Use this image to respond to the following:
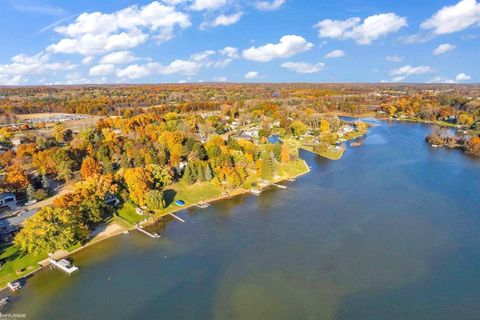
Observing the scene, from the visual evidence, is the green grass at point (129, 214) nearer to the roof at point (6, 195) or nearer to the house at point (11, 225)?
the house at point (11, 225)

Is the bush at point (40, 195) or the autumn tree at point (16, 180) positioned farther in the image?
the autumn tree at point (16, 180)

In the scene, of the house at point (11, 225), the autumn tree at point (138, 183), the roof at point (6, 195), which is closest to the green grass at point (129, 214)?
the autumn tree at point (138, 183)

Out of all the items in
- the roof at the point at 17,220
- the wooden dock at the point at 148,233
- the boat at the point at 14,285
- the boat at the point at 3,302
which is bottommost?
the boat at the point at 3,302

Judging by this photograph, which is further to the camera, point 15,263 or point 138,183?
point 138,183

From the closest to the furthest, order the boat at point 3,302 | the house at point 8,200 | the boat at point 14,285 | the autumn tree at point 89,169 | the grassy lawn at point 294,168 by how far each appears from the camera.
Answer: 1. the boat at point 3,302
2. the boat at point 14,285
3. the house at point 8,200
4. the autumn tree at point 89,169
5. the grassy lawn at point 294,168

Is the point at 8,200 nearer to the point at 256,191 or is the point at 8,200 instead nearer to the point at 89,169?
the point at 89,169

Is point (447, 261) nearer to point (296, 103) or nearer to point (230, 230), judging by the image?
point (230, 230)

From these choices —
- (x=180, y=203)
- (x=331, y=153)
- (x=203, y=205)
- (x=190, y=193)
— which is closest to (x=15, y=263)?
(x=180, y=203)
